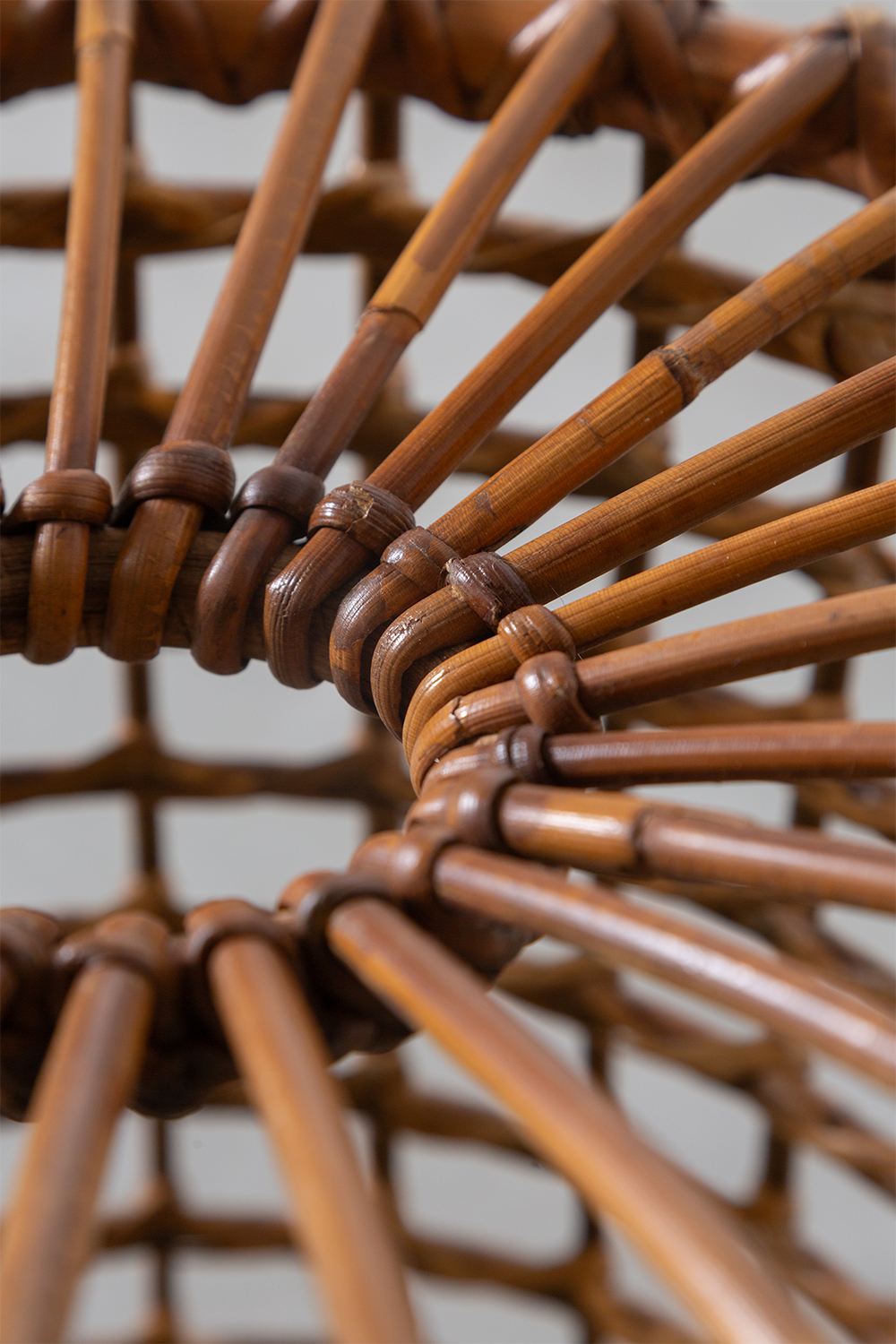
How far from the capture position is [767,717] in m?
1.58

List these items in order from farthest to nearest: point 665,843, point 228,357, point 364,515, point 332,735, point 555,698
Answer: point 332,735 → point 228,357 → point 364,515 → point 555,698 → point 665,843

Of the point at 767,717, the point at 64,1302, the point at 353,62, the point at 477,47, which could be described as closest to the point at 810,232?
the point at 767,717

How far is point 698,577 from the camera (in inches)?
28.5

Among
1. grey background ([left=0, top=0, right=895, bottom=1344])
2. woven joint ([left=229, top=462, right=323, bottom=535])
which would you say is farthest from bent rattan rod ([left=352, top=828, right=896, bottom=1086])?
grey background ([left=0, top=0, right=895, bottom=1344])

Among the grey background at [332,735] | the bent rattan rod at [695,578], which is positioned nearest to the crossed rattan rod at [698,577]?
the bent rattan rod at [695,578]

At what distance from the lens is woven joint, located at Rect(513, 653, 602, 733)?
2.24ft

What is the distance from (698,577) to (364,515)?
196 mm

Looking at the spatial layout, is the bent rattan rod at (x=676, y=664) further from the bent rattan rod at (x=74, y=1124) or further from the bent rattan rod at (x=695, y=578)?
the bent rattan rod at (x=74, y=1124)

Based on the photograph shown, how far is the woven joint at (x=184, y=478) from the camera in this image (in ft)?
2.70

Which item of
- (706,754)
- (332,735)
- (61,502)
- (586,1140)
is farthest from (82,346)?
(332,735)

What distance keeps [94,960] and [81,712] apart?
6.10 ft

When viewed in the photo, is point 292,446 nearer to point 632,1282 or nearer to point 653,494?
point 653,494

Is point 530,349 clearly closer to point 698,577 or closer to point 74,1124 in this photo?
point 698,577

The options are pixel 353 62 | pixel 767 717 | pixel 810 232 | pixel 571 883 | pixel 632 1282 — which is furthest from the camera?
pixel 632 1282
